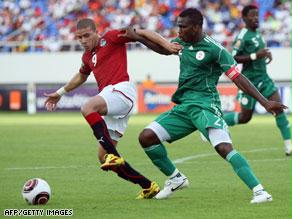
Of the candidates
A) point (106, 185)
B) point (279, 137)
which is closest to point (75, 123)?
point (279, 137)

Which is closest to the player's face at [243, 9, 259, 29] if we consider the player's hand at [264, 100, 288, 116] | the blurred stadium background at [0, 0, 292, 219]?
the blurred stadium background at [0, 0, 292, 219]

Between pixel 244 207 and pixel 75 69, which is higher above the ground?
pixel 244 207

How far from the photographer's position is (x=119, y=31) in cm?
1038

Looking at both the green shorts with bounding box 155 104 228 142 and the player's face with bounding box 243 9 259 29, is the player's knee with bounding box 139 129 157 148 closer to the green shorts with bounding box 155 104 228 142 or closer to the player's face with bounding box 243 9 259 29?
the green shorts with bounding box 155 104 228 142

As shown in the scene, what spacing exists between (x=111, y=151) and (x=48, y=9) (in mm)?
27841

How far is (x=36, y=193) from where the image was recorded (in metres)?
9.34

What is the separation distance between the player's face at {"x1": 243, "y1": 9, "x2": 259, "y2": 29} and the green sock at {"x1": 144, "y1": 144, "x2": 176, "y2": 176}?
5.92m

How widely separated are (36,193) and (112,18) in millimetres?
27162

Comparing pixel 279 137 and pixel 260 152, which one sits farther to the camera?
pixel 279 137

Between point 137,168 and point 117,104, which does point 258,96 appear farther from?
point 137,168

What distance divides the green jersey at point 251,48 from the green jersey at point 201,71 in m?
6.00

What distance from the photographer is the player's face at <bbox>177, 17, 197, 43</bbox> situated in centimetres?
953

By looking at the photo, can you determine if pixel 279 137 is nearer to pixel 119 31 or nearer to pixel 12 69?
pixel 119 31

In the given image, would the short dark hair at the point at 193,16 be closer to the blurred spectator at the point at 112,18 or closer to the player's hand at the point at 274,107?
the player's hand at the point at 274,107
